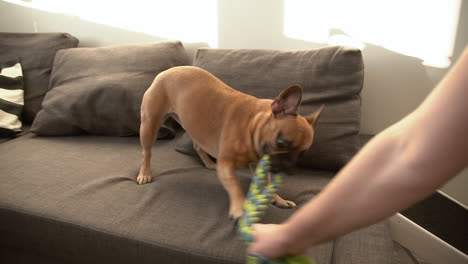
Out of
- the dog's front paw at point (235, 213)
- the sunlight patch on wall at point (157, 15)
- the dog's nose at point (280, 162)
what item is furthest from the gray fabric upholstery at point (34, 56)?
the dog's nose at point (280, 162)

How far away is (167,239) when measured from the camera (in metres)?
1.25

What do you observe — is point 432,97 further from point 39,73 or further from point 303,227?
point 39,73

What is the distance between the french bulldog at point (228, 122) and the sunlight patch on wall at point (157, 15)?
664 mm

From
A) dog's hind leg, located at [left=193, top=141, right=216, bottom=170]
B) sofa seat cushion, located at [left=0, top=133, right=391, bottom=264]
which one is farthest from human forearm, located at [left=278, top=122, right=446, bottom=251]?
dog's hind leg, located at [left=193, top=141, right=216, bottom=170]

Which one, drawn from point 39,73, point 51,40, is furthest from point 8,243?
point 51,40

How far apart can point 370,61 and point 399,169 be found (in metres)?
1.65

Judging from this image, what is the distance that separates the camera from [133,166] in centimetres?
183

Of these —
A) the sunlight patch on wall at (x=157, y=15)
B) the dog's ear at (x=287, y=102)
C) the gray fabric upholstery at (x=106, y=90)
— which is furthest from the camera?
the sunlight patch on wall at (x=157, y=15)

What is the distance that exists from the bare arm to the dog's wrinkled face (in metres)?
0.78

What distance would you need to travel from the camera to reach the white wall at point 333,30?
5.93 ft

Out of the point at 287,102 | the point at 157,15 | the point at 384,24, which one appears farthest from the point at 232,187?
the point at 157,15

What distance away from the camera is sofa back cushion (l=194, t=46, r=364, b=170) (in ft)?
5.57

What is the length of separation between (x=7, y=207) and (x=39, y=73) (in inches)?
56.2

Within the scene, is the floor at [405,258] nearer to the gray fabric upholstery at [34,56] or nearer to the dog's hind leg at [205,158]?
the dog's hind leg at [205,158]
